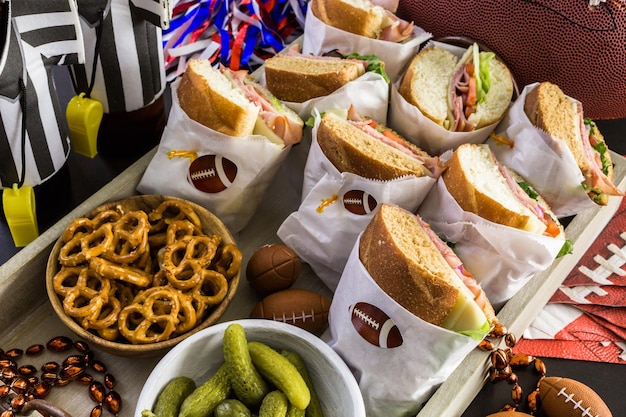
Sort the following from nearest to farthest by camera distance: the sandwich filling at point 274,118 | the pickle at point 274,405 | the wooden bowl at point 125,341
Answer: the pickle at point 274,405, the wooden bowl at point 125,341, the sandwich filling at point 274,118

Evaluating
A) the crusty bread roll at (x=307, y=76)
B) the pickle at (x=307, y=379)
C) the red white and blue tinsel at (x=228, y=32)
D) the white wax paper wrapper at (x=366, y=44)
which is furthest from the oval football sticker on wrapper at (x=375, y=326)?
the red white and blue tinsel at (x=228, y=32)

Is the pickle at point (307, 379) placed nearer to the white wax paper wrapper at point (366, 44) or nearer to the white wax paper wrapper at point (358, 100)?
the white wax paper wrapper at point (358, 100)

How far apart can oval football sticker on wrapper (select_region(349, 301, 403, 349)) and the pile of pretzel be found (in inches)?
10.8

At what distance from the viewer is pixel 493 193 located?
4.23ft

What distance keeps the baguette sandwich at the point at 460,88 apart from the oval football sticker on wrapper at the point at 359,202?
0.26 m

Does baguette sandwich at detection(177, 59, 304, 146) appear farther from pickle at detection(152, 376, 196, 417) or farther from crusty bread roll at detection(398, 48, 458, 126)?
pickle at detection(152, 376, 196, 417)

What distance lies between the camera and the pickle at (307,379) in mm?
1168

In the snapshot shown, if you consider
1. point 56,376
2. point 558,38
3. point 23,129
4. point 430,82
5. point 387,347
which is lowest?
point 56,376

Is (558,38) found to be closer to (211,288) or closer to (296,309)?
(296,309)

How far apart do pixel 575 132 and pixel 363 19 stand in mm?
551

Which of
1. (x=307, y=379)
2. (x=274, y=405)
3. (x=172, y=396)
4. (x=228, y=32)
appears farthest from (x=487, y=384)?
(x=228, y=32)

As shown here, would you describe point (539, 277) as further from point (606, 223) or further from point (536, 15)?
point (536, 15)

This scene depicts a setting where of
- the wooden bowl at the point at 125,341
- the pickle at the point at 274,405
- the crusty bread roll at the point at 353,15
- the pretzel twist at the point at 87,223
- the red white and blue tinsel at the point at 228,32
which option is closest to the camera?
the pickle at the point at 274,405

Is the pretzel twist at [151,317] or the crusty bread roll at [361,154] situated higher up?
the crusty bread roll at [361,154]
